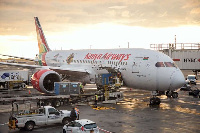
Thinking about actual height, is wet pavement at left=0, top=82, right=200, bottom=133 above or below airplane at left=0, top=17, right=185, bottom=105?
below

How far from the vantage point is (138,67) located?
96.8 feet

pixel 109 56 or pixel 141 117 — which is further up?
pixel 109 56

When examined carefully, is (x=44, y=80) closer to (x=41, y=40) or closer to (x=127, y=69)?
(x=127, y=69)

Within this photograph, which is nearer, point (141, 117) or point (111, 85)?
point (141, 117)

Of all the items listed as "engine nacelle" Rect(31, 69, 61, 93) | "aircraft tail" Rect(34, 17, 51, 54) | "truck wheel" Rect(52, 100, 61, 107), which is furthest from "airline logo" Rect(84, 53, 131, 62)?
"aircraft tail" Rect(34, 17, 51, 54)

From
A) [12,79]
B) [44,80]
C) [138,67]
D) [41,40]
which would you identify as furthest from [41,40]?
[138,67]

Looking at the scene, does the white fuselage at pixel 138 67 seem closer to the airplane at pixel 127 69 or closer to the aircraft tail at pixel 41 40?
the airplane at pixel 127 69

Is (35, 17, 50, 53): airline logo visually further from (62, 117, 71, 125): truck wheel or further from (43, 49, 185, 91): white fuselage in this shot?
(62, 117, 71, 125): truck wheel

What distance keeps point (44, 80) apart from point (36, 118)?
13.5 metres

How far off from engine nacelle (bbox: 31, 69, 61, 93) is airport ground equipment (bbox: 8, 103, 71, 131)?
1170 centimetres

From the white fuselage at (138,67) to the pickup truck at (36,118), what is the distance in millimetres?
10918

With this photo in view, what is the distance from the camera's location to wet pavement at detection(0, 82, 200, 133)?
62.9 feet

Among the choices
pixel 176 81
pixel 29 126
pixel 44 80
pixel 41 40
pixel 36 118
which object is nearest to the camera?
pixel 29 126

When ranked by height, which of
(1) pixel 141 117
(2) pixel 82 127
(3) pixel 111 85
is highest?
(3) pixel 111 85
